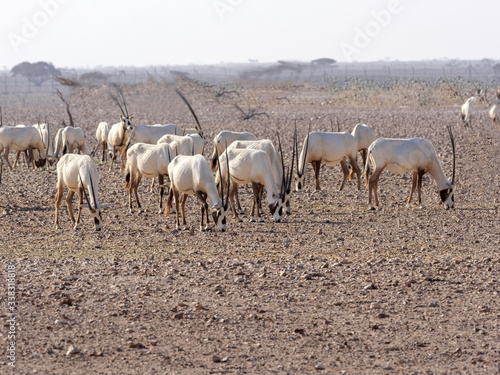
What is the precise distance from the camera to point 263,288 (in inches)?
339

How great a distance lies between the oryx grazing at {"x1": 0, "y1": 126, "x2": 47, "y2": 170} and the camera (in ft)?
70.7

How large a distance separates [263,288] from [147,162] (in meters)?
6.47

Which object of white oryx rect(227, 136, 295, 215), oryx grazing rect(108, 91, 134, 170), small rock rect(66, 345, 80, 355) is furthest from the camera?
oryx grazing rect(108, 91, 134, 170)

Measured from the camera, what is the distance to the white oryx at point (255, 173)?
527 inches

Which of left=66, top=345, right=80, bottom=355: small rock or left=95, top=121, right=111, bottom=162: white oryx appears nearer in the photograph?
left=66, top=345, right=80, bottom=355: small rock

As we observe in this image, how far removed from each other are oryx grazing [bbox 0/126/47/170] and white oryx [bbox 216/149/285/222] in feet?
30.7

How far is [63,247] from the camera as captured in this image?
1105 centimetres

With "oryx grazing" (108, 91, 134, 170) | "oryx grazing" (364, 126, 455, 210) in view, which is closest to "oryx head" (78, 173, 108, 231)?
"oryx grazing" (364, 126, 455, 210)

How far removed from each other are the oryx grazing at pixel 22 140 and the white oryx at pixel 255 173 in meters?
9.36

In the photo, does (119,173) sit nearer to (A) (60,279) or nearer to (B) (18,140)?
(B) (18,140)

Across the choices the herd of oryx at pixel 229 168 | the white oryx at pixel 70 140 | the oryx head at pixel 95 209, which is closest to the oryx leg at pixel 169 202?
the herd of oryx at pixel 229 168

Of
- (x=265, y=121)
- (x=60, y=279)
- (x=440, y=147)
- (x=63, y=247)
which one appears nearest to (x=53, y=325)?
(x=60, y=279)

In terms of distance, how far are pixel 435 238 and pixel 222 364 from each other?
609 cm

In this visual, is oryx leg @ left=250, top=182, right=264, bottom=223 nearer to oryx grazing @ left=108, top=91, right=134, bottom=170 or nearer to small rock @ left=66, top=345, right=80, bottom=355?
oryx grazing @ left=108, top=91, right=134, bottom=170
